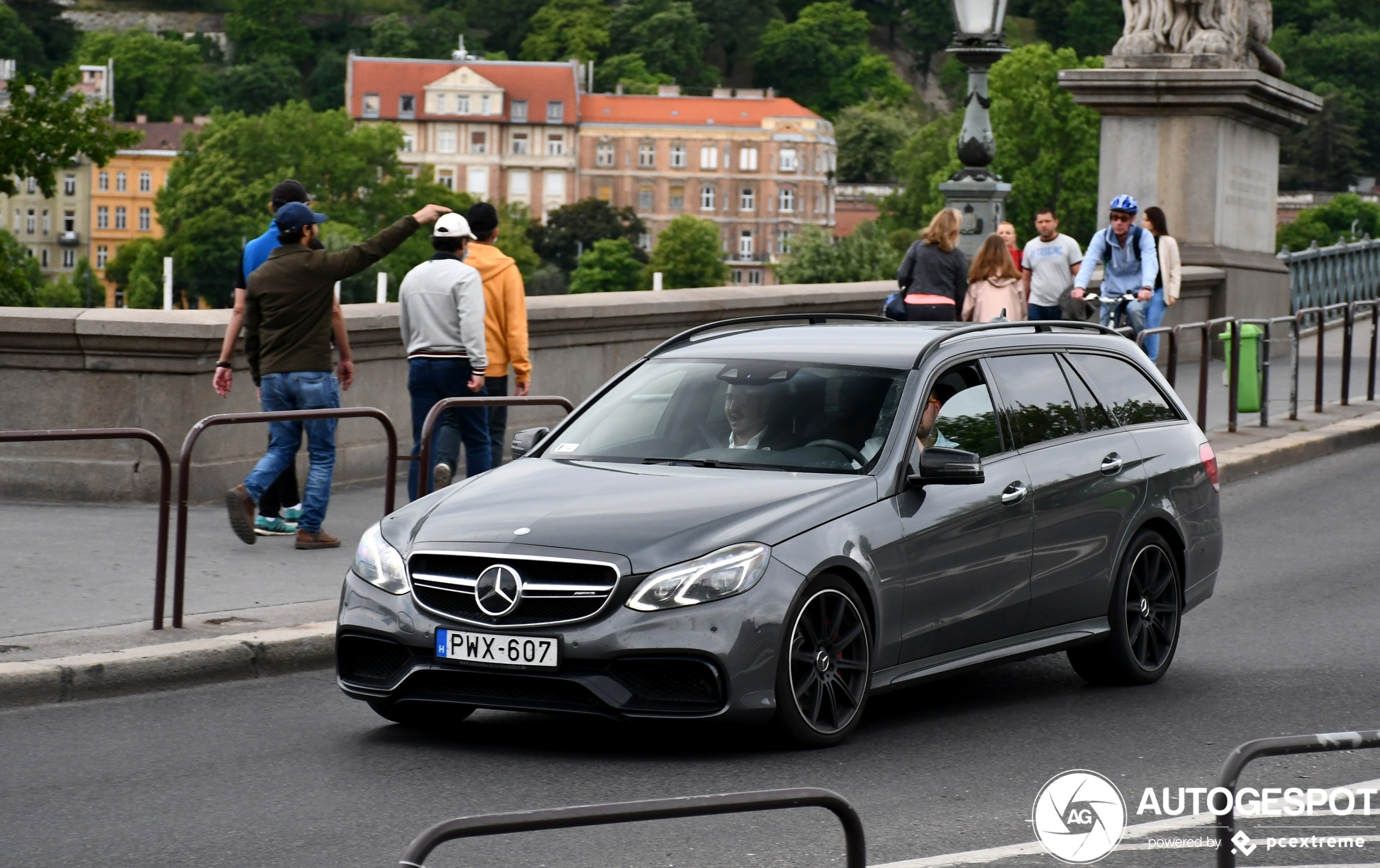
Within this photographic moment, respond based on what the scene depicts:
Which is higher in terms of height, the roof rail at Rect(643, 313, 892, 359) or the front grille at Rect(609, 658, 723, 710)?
the roof rail at Rect(643, 313, 892, 359)

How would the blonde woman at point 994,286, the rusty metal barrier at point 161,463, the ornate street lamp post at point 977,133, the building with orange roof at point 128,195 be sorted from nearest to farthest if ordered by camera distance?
the rusty metal barrier at point 161,463, the blonde woman at point 994,286, the ornate street lamp post at point 977,133, the building with orange roof at point 128,195

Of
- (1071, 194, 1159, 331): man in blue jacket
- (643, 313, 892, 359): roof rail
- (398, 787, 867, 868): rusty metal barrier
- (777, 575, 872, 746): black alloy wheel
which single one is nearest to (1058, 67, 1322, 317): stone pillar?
(1071, 194, 1159, 331): man in blue jacket

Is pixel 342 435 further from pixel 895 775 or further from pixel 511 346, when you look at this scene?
pixel 895 775

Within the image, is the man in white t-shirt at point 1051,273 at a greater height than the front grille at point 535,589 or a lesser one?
greater

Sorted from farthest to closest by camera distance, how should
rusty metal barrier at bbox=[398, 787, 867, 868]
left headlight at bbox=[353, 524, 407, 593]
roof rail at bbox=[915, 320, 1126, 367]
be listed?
roof rail at bbox=[915, 320, 1126, 367] → left headlight at bbox=[353, 524, 407, 593] → rusty metal barrier at bbox=[398, 787, 867, 868]

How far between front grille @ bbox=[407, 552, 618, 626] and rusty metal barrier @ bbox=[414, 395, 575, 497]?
3.35 m

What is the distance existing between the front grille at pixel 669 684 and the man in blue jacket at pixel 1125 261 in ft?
35.0

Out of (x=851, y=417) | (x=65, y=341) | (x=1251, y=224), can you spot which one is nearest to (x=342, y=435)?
(x=65, y=341)

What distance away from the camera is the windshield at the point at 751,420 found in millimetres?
7777

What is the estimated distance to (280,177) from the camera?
147125 millimetres

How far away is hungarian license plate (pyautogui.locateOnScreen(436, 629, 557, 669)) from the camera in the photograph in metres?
6.88

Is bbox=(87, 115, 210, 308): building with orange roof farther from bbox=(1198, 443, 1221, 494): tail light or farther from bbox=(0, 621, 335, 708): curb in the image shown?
bbox=(1198, 443, 1221, 494): tail light

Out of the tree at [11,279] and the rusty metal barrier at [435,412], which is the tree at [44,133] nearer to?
the tree at [11,279]

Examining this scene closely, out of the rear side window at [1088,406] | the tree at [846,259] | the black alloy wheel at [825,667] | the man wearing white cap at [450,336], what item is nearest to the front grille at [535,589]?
the black alloy wheel at [825,667]
